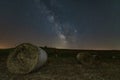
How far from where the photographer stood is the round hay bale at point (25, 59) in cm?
1287

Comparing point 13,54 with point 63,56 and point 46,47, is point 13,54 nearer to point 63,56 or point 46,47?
point 63,56

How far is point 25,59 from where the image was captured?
13383mm

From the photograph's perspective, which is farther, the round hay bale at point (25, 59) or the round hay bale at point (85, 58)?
the round hay bale at point (85, 58)

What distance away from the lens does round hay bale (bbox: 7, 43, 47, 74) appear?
42.2 feet

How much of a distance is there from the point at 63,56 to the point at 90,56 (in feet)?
11.0

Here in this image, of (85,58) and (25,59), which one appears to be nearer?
(25,59)

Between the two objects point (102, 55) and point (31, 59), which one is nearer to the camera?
point (31, 59)

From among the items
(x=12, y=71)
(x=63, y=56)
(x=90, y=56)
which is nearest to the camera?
(x=12, y=71)

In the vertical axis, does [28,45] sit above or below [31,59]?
above

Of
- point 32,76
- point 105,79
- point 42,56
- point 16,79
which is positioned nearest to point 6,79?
point 16,79

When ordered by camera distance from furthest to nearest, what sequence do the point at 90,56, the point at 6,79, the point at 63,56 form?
the point at 63,56 → the point at 90,56 → the point at 6,79

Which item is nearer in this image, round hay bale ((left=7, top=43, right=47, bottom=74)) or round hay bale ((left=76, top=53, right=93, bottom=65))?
round hay bale ((left=7, top=43, right=47, bottom=74))

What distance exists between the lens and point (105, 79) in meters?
11.2

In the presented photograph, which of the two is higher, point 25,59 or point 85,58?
point 85,58
